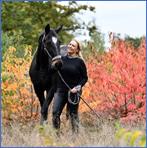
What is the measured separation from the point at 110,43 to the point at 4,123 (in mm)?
3286

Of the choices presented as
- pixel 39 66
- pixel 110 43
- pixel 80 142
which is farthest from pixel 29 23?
pixel 80 142

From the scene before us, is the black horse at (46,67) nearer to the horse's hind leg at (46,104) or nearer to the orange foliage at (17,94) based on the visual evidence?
the horse's hind leg at (46,104)

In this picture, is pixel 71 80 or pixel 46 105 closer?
pixel 71 80

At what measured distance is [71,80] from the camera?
10.3 metres

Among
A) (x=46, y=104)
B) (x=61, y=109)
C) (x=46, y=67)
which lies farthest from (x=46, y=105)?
(x=46, y=67)

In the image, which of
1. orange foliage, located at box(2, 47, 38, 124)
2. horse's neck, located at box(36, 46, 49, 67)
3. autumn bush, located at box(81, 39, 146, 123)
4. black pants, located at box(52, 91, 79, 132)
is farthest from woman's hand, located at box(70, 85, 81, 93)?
orange foliage, located at box(2, 47, 38, 124)

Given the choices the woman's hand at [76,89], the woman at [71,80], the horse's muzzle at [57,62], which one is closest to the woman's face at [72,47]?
the woman at [71,80]

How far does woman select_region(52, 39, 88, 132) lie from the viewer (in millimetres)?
10203

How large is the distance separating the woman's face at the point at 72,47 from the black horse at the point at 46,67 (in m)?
0.20

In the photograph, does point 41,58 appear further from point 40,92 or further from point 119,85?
point 119,85

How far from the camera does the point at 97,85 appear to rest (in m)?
13.4

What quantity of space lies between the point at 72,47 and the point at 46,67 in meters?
0.96

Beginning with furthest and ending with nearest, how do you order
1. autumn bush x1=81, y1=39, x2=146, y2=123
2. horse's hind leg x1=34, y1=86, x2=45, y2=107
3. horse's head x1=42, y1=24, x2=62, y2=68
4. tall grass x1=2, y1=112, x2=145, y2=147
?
autumn bush x1=81, y1=39, x2=146, y2=123, horse's hind leg x1=34, y1=86, x2=45, y2=107, horse's head x1=42, y1=24, x2=62, y2=68, tall grass x1=2, y1=112, x2=145, y2=147

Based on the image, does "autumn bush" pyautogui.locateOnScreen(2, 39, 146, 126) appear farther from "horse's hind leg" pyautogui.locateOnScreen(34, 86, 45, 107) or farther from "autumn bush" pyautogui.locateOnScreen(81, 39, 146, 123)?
"horse's hind leg" pyautogui.locateOnScreen(34, 86, 45, 107)
